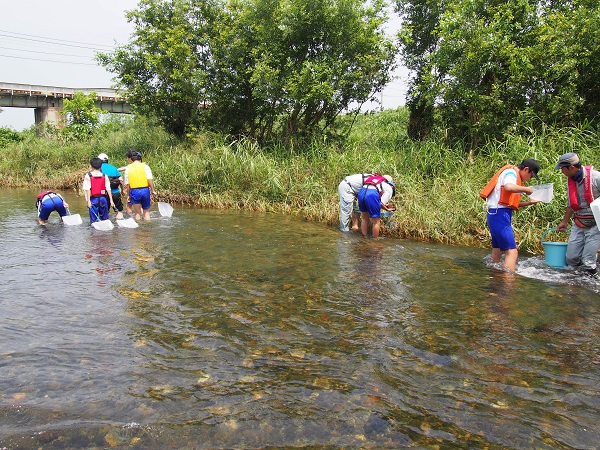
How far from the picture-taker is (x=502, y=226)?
6348mm

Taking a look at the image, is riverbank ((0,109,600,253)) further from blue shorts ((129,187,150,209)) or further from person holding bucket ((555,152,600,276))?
blue shorts ((129,187,150,209))

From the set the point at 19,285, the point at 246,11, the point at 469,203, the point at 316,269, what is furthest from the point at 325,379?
the point at 246,11

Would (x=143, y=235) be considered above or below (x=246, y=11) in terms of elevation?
below

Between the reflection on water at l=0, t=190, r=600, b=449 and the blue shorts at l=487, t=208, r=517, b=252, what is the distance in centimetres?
50

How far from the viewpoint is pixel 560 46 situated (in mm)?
10156

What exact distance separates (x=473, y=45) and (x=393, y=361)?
30.2 ft

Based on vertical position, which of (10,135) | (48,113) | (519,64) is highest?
(48,113)

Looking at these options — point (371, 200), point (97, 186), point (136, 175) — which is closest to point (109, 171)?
point (136, 175)

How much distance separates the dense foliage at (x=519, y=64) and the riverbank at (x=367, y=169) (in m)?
0.67

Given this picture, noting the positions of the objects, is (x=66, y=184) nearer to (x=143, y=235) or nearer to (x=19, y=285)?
(x=143, y=235)

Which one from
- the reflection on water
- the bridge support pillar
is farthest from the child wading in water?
the bridge support pillar

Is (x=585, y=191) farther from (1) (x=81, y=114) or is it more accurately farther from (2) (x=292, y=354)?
(1) (x=81, y=114)

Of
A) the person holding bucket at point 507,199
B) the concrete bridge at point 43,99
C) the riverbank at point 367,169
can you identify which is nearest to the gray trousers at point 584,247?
the person holding bucket at point 507,199

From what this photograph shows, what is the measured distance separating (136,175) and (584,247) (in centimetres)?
858
